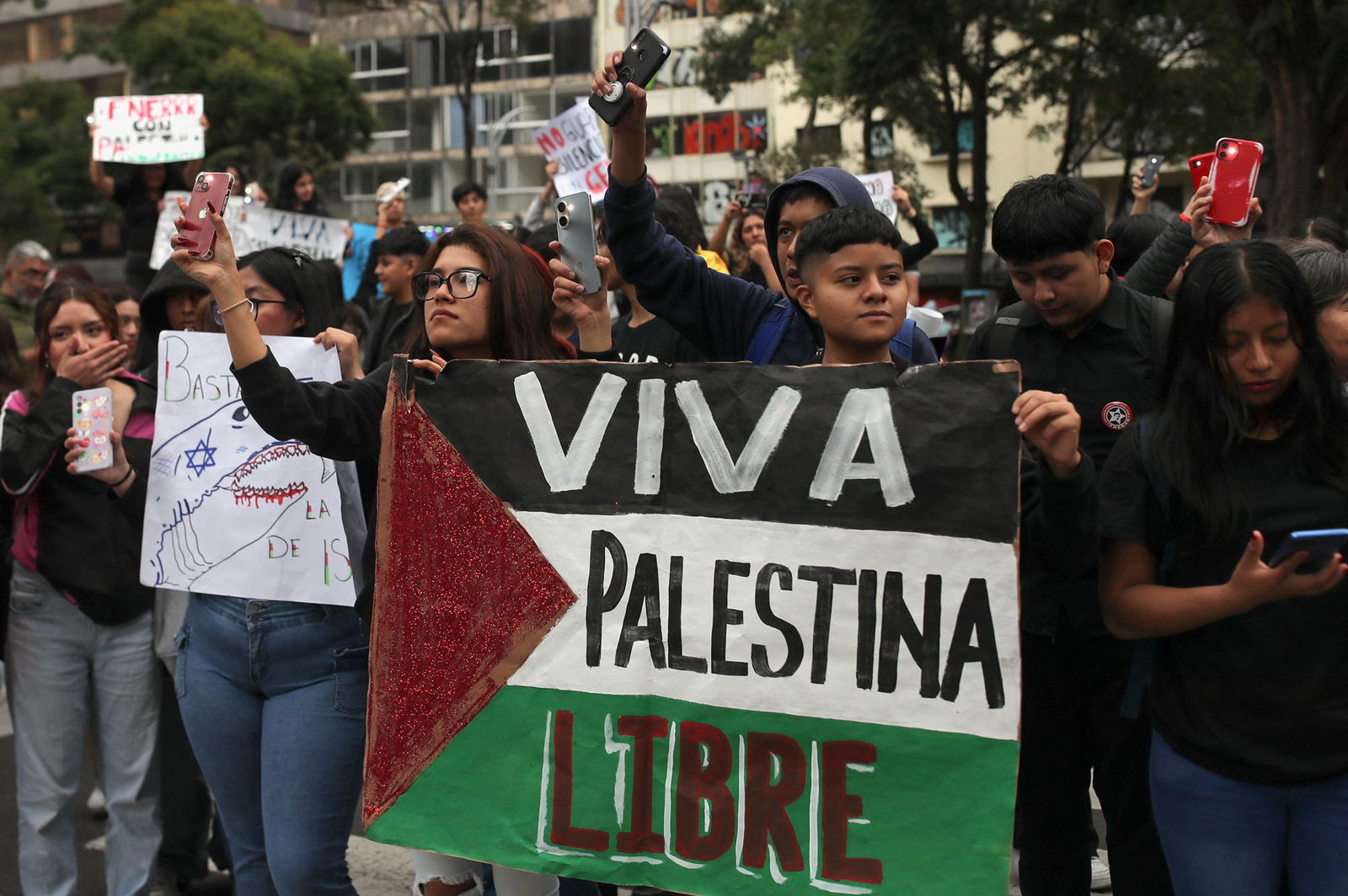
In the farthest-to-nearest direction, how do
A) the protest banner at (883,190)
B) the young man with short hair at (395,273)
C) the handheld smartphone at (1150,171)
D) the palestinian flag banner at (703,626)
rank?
the protest banner at (883,190)
the young man with short hair at (395,273)
the handheld smartphone at (1150,171)
the palestinian flag banner at (703,626)

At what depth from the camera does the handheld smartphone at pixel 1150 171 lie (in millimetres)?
5191

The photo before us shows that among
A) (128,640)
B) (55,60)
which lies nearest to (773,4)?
(128,640)

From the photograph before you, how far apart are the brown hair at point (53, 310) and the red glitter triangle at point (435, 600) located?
1.61 m

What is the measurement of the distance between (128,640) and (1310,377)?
10.3ft

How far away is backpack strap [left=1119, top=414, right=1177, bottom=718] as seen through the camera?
245cm

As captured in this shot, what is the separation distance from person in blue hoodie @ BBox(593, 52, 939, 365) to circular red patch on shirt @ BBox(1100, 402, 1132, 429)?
1.50ft

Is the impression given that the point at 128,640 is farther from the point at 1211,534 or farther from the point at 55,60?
the point at 55,60

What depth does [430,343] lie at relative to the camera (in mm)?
3051

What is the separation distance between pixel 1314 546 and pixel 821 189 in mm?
1504

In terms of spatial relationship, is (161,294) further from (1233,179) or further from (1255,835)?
(1255,835)

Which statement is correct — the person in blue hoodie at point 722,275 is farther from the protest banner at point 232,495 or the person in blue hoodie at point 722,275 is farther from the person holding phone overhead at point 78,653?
the person holding phone overhead at point 78,653

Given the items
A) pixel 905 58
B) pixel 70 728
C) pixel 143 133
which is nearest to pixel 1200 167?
pixel 70 728

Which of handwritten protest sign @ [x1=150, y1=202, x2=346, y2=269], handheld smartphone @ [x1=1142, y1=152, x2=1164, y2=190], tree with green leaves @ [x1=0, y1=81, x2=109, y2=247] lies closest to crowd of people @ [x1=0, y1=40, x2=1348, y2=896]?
handheld smartphone @ [x1=1142, y1=152, x2=1164, y2=190]

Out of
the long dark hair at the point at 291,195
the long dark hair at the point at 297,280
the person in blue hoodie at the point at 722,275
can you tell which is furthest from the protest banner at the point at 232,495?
the long dark hair at the point at 291,195
